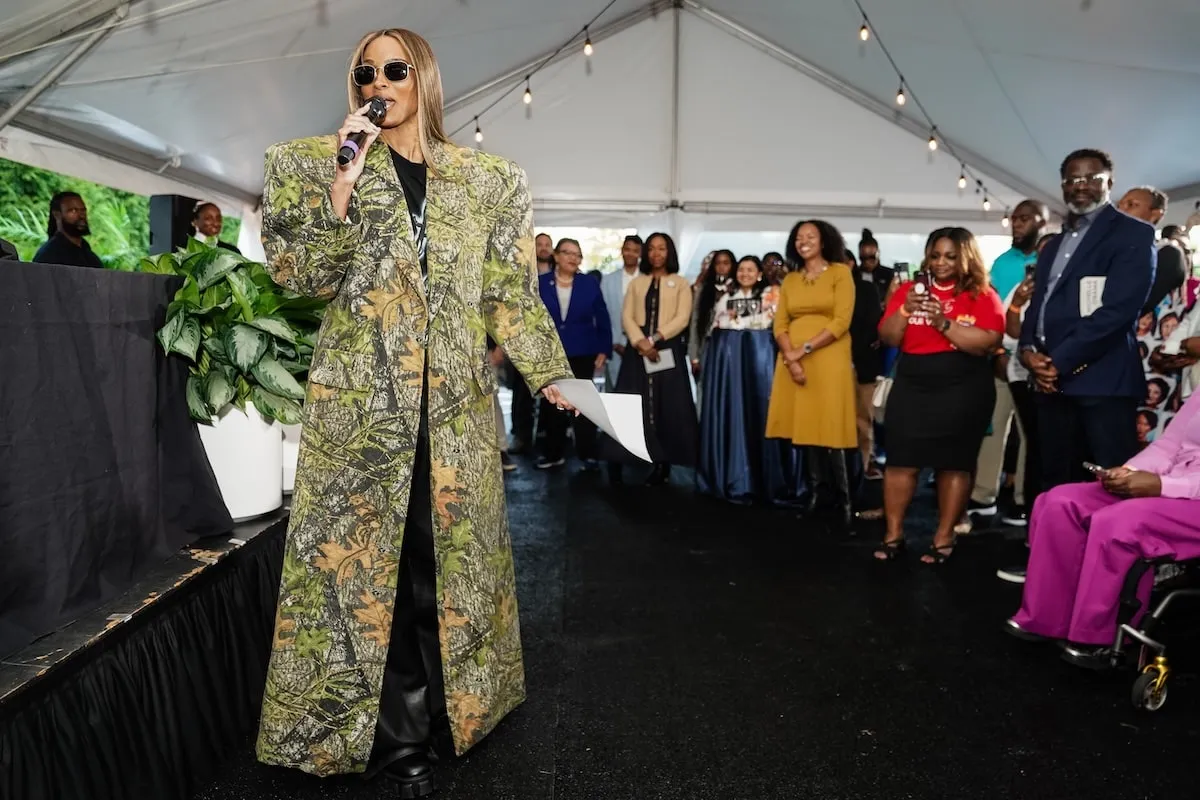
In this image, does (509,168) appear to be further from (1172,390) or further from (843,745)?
(1172,390)

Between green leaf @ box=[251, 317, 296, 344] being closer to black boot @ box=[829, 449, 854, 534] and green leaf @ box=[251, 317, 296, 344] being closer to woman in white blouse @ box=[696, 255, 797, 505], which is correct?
black boot @ box=[829, 449, 854, 534]

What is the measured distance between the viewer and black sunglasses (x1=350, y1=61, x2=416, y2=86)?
137 centimetres

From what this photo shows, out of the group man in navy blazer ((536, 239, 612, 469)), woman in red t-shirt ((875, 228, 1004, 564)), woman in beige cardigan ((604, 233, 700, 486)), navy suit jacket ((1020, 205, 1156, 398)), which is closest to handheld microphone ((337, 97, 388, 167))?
woman in red t-shirt ((875, 228, 1004, 564))

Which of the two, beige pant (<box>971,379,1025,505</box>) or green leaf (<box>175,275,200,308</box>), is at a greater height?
green leaf (<box>175,275,200,308</box>)

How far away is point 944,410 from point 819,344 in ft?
2.51

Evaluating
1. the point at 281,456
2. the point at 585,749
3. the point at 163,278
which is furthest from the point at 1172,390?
the point at 163,278

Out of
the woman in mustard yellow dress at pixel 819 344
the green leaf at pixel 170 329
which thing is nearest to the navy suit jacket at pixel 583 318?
the woman in mustard yellow dress at pixel 819 344

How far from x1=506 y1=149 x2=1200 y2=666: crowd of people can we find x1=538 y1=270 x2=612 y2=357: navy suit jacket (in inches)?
0.5

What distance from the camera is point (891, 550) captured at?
3162 mm

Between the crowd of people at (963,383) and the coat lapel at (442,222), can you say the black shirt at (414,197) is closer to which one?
the coat lapel at (442,222)

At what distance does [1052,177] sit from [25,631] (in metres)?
7.32

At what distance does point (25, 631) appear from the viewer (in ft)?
4.22

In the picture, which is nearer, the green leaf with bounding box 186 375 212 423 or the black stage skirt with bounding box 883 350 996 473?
the green leaf with bounding box 186 375 212 423

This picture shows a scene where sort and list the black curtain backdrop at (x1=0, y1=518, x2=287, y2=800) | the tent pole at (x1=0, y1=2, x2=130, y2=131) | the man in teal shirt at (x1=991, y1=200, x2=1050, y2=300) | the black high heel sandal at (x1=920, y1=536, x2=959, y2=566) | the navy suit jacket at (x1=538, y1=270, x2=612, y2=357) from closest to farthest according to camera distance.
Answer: the black curtain backdrop at (x1=0, y1=518, x2=287, y2=800), the black high heel sandal at (x1=920, y1=536, x2=959, y2=566), the tent pole at (x1=0, y1=2, x2=130, y2=131), the man in teal shirt at (x1=991, y1=200, x2=1050, y2=300), the navy suit jacket at (x1=538, y1=270, x2=612, y2=357)
